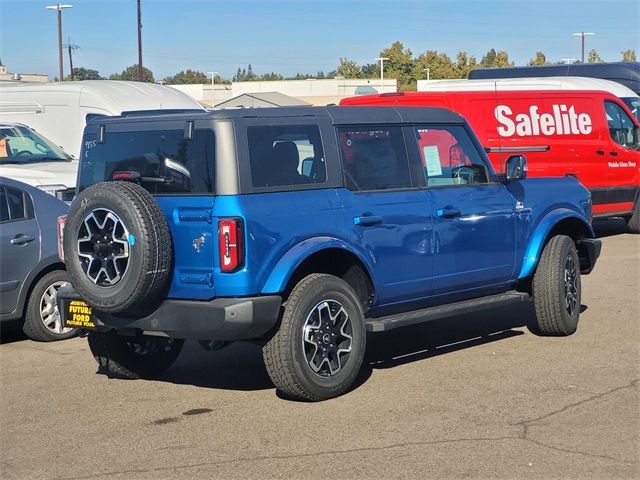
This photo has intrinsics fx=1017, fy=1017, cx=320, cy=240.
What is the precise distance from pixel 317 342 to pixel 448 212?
1661mm

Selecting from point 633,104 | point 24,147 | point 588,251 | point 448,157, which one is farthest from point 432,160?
point 633,104

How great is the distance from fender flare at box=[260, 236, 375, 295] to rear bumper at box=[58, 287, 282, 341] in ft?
0.24

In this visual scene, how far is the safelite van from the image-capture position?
14.4m

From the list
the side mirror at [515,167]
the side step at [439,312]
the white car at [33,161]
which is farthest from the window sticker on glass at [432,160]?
the white car at [33,161]

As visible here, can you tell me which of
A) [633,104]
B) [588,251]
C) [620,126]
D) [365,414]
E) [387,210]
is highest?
[633,104]

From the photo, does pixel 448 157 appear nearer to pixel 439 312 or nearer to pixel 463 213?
pixel 463 213

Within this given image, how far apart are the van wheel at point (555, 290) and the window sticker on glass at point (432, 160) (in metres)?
1.37

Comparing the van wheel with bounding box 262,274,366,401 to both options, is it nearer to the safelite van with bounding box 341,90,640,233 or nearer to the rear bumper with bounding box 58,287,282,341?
the rear bumper with bounding box 58,287,282,341

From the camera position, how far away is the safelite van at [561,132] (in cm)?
1444

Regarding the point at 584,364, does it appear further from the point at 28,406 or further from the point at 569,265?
the point at 28,406

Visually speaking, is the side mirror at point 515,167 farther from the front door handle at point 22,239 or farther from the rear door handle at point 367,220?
the front door handle at point 22,239

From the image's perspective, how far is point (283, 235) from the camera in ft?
21.5

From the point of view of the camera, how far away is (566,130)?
1503cm

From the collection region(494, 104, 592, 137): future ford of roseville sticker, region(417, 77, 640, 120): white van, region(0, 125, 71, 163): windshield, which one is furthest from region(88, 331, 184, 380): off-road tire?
region(417, 77, 640, 120): white van
